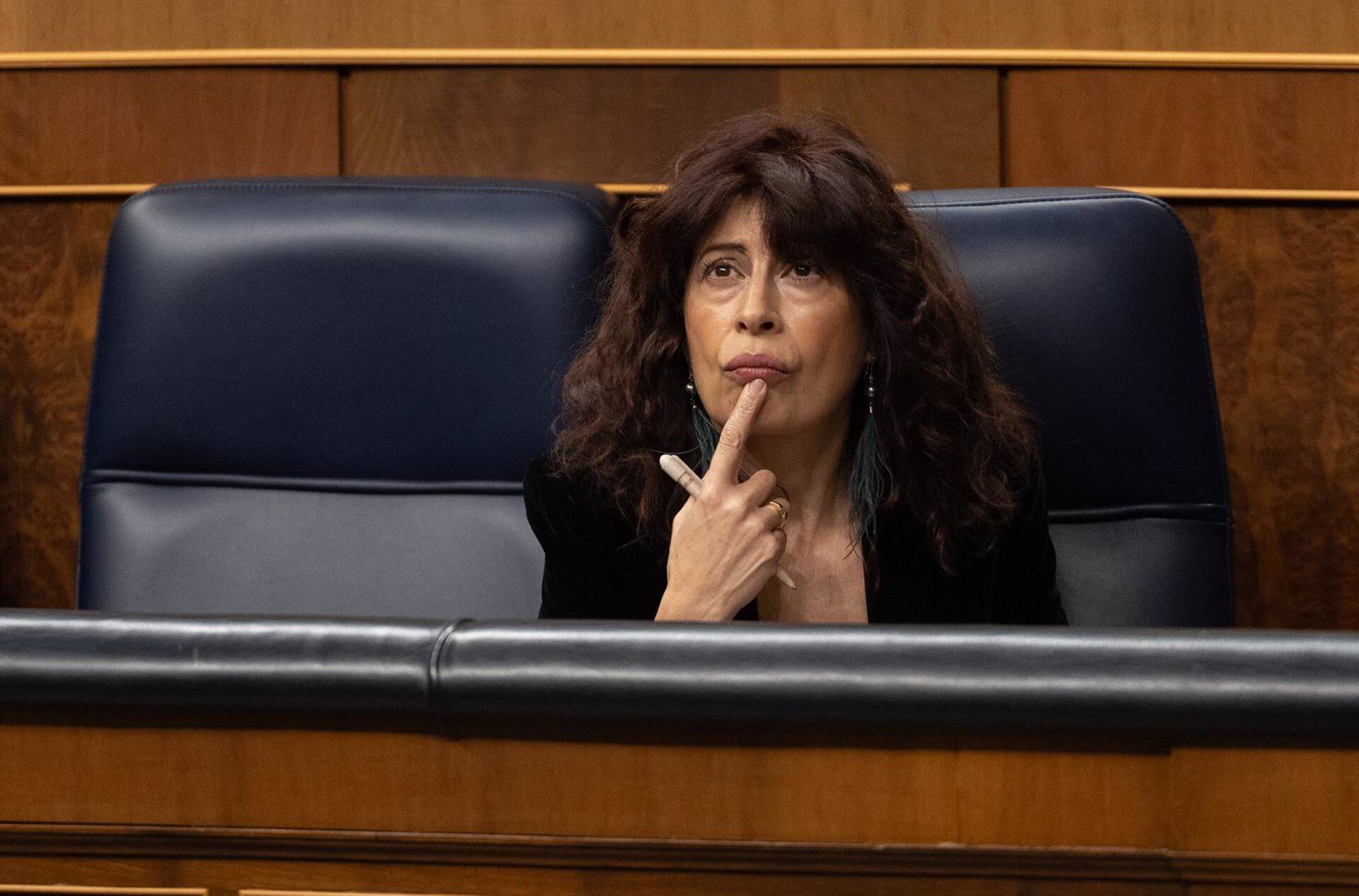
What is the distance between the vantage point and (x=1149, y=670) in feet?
1.67

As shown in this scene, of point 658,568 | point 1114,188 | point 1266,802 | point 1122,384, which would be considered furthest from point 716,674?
point 1114,188

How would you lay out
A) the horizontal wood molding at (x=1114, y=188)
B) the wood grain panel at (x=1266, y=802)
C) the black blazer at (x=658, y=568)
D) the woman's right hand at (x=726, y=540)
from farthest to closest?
the horizontal wood molding at (x=1114, y=188), the black blazer at (x=658, y=568), the woman's right hand at (x=726, y=540), the wood grain panel at (x=1266, y=802)

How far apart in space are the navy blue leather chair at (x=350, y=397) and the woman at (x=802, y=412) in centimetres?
9

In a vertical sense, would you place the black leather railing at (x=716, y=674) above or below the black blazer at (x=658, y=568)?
above

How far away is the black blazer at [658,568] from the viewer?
3.71 ft

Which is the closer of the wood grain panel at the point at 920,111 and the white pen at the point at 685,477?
the white pen at the point at 685,477

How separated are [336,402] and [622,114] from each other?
19.2 inches

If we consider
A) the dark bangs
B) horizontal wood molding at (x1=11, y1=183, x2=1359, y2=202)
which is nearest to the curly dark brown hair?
the dark bangs

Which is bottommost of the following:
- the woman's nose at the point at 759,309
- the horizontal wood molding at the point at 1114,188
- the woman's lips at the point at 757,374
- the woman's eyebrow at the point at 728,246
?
the woman's lips at the point at 757,374

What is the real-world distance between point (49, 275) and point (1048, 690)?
1.38 m

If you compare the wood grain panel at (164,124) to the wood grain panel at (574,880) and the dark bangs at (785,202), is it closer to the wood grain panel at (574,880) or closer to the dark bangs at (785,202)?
the dark bangs at (785,202)

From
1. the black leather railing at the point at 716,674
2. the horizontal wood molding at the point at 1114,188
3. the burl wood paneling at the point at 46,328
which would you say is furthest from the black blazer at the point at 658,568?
the burl wood paneling at the point at 46,328

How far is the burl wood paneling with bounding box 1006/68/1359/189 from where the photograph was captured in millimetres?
1481

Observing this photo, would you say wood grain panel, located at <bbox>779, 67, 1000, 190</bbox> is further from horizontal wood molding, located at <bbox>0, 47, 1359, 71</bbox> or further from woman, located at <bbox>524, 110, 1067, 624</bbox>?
woman, located at <bbox>524, 110, 1067, 624</bbox>
